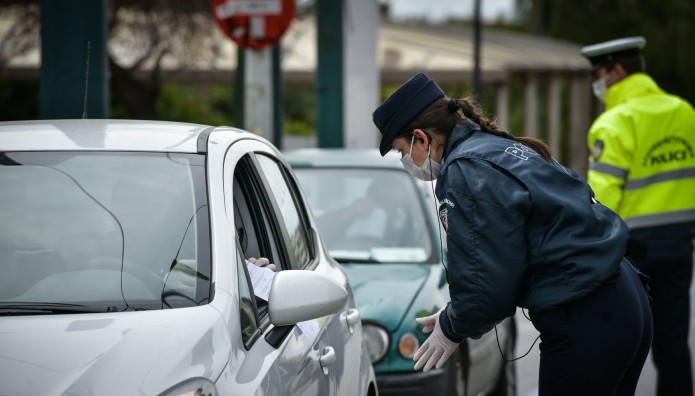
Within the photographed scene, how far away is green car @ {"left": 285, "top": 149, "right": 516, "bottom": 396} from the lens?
20.8 feet

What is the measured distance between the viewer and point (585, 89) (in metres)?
36.4

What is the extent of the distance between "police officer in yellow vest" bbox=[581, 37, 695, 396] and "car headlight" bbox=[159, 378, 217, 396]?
3.99 m

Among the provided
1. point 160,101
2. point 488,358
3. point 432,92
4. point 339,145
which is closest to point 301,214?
point 432,92

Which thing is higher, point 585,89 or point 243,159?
point 243,159

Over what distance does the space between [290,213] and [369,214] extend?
282 cm

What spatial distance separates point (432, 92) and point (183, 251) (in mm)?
998

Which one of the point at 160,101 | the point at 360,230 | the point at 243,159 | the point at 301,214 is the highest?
the point at 243,159

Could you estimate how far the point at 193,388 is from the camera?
3.18 meters

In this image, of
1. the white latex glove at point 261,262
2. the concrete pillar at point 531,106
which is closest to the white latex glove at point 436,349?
the white latex glove at point 261,262

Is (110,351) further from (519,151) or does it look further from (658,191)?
(658,191)

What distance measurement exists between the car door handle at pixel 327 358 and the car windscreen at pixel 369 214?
2.92 meters

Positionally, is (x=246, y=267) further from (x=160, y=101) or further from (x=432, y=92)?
(x=160, y=101)

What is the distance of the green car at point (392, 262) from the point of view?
6.33 m

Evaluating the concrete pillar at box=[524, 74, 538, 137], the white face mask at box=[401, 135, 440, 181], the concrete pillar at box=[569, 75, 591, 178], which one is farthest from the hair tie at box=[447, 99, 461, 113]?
the concrete pillar at box=[569, 75, 591, 178]
